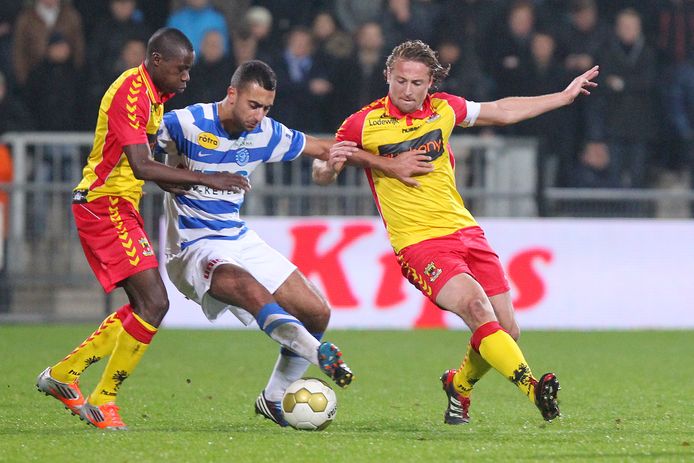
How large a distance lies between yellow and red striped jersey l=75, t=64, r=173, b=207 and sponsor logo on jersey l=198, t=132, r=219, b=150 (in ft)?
0.79

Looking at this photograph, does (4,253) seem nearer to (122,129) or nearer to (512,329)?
(122,129)

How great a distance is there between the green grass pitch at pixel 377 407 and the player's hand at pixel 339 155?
1393mm

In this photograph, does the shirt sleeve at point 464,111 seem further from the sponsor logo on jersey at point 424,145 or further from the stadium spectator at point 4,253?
the stadium spectator at point 4,253

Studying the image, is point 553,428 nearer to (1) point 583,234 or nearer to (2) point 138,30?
(1) point 583,234

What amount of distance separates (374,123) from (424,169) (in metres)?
0.42

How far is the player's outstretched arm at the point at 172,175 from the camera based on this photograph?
22.6 ft

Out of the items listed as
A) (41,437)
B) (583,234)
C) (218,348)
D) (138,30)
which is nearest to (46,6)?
(138,30)

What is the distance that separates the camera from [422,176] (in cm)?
754

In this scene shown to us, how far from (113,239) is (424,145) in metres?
1.78

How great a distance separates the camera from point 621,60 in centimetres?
1497

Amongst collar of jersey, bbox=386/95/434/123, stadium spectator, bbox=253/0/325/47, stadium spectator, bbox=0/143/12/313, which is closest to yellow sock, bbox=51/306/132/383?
collar of jersey, bbox=386/95/434/123

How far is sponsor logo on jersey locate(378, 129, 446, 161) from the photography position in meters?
7.54

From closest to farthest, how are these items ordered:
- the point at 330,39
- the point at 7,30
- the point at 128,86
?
the point at 128,86
the point at 330,39
the point at 7,30

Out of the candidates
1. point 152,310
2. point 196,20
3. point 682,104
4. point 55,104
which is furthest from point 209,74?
point 152,310
